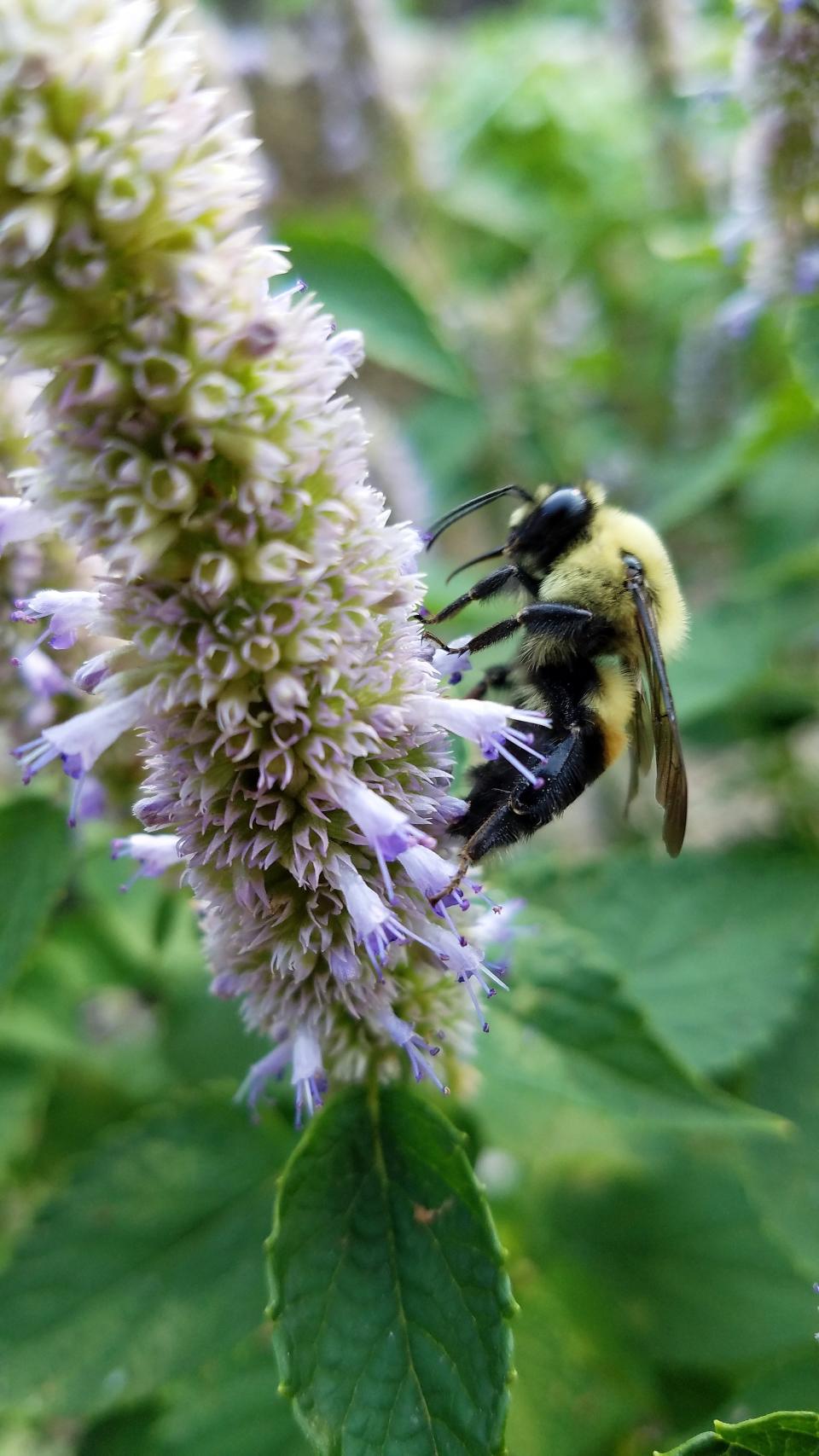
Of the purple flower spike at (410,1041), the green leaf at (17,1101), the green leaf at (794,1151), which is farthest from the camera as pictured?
the green leaf at (17,1101)

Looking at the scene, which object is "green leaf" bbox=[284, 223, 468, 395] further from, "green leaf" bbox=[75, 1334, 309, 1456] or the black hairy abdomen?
"green leaf" bbox=[75, 1334, 309, 1456]

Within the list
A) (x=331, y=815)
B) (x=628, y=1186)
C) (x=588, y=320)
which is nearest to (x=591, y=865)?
(x=628, y=1186)

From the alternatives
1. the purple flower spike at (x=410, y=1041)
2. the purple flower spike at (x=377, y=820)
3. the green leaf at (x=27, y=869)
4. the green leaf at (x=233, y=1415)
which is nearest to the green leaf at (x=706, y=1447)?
the purple flower spike at (x=410, y=1041)

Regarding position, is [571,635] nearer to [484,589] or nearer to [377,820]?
[484,589]

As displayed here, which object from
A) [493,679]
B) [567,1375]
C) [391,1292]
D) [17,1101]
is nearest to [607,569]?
[493,679]

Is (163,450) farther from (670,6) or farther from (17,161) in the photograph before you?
(670,6)

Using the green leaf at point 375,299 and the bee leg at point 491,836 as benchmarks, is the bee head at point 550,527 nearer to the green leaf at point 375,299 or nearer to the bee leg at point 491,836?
the bee leg at point 491,836

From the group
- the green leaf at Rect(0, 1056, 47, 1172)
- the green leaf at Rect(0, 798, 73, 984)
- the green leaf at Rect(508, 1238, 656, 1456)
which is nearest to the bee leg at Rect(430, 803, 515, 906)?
the green leaf at Rect(0, 798, 73, 984)
